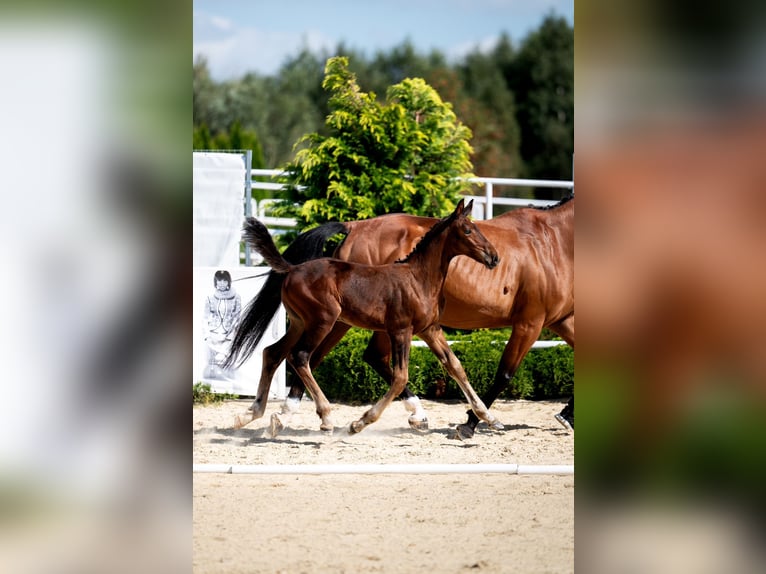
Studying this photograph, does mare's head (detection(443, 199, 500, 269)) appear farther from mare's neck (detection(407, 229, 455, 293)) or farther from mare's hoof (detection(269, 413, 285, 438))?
mare's hoof (detection(269, 413, 285, 438))

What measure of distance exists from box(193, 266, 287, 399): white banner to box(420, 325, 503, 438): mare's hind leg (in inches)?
83.0

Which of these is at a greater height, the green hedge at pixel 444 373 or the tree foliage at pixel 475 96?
the tree foliage at pixel 475 96

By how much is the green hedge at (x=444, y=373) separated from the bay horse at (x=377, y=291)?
195 centimetres

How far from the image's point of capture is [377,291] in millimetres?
6148

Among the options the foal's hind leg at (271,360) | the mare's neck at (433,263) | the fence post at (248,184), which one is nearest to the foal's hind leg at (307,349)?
the foal's hind leg at (271,360)

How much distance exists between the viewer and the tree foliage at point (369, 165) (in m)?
9.16

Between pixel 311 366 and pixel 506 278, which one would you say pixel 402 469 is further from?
pixel 506 278
